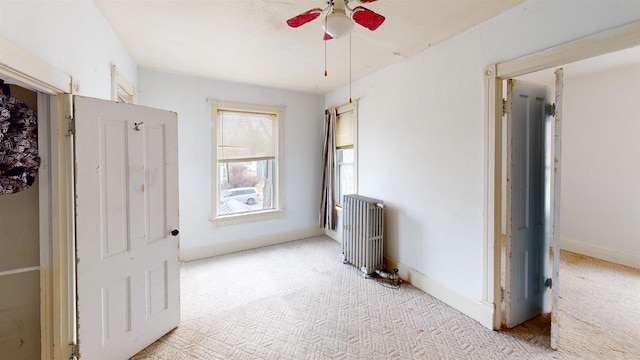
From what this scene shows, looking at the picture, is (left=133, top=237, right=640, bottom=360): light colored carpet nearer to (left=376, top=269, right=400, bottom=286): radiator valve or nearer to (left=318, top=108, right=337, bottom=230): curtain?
(left=376, top=269, right=400, bottom=286): radiator valve

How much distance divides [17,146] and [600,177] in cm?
603

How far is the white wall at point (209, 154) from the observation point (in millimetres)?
3615

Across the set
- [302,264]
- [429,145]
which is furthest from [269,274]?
[429,145]

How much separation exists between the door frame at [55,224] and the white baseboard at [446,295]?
9.62ft

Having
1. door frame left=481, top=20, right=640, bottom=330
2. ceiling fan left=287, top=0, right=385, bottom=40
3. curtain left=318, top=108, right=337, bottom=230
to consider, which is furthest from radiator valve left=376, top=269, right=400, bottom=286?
ceiling fan left=287, top=0, right=385, bottom=40

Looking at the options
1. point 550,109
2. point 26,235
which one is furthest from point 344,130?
point 26,235

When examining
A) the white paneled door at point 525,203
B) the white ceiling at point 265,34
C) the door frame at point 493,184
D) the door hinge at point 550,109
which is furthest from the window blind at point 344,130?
the door hinge at point 550,109

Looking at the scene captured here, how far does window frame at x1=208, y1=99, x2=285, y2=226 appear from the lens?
12.7 feet

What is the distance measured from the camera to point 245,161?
4180 millimetres

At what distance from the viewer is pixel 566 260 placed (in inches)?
144

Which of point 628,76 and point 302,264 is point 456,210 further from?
point 628,76

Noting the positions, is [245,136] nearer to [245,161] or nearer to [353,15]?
[245,161]

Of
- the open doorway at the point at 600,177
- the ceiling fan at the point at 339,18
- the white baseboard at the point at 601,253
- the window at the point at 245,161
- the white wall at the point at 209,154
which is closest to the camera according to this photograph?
the ceiling fan at the point at 339,18

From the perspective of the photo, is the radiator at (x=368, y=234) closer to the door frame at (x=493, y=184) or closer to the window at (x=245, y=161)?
the door frame at (x=493, y=184)
